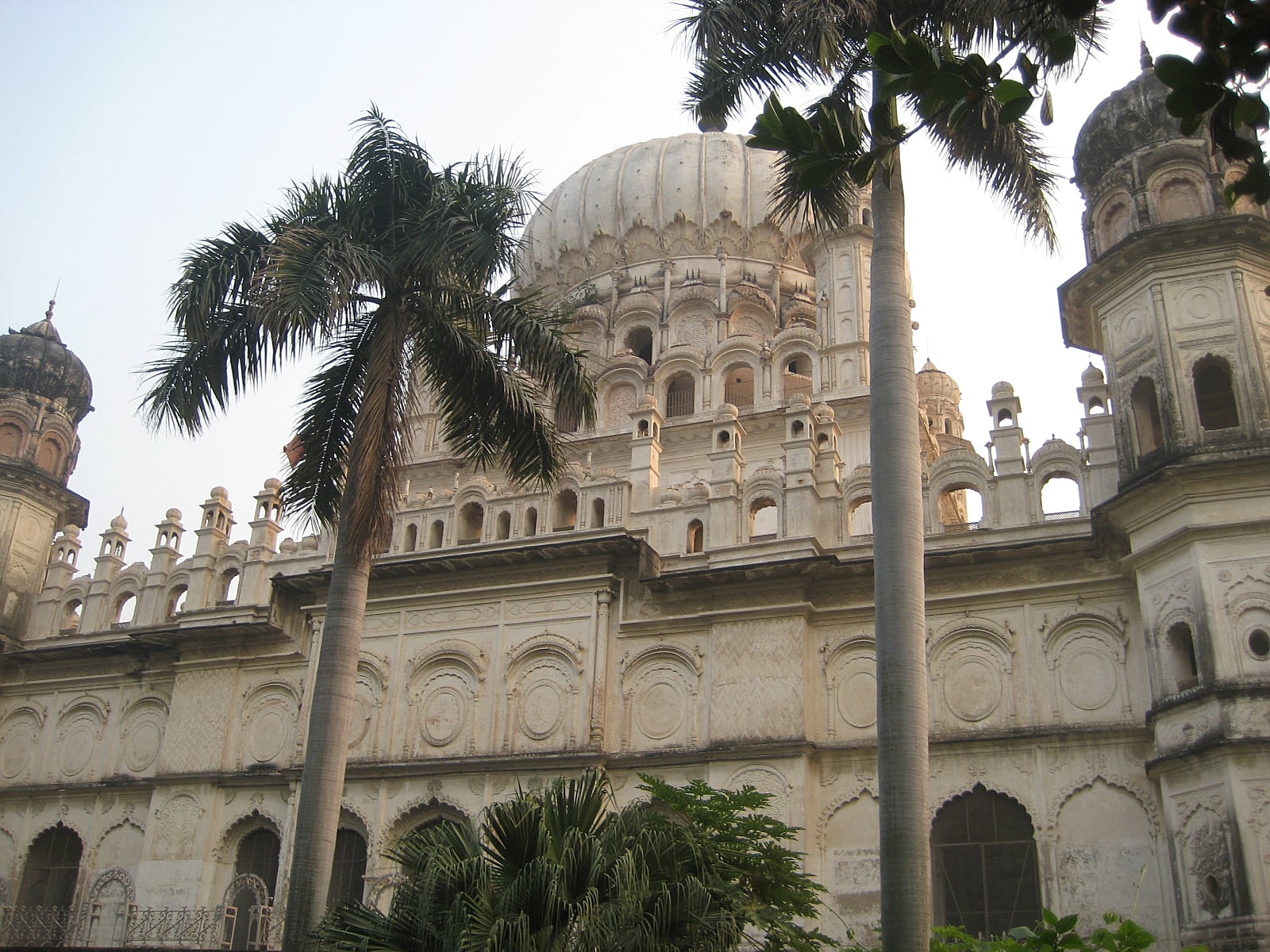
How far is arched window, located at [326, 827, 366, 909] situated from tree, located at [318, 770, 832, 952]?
33.8 ft

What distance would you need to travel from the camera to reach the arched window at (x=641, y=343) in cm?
3052

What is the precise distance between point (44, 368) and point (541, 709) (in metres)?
14.6

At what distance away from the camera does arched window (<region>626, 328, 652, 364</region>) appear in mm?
30516

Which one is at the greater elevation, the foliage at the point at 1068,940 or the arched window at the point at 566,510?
→ the arched window at the point at 566,510

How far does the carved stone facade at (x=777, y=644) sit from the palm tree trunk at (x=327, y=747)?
6.46 metres

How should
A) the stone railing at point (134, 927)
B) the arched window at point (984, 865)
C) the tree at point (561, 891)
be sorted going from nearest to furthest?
the tree at point (561, 891) → the arched window at point (984, 865) → the stone railing at point (134, 927)

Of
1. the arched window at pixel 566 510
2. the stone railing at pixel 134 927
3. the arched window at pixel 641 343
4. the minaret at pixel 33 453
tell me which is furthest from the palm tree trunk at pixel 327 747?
the arched window at pixel 641 343

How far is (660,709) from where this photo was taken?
19391mm

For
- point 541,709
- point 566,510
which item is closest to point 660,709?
point 541,709

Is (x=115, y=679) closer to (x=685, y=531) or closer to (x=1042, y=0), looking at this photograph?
(x=685, y=531)

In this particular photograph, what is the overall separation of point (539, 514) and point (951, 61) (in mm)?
17742

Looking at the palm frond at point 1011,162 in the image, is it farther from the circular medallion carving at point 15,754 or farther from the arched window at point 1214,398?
the circular medallion carving at point 15,754

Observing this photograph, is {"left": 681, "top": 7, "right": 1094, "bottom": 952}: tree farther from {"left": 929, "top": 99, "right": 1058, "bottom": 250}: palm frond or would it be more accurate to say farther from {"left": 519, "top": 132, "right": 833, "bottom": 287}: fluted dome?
{"left": 519, "top": 132, "right": 833, "bottom": 287}: fluted dome

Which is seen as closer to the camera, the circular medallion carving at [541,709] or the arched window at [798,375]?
the circular medallion carving at [541,709]
